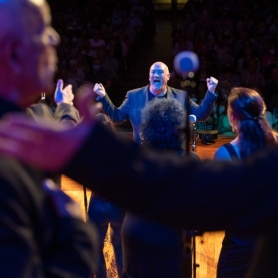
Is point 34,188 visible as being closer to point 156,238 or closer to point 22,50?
point 22,50

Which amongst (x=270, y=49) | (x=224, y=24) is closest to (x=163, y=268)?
(x=270, y=49)

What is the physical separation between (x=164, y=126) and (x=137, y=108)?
1.83 meters

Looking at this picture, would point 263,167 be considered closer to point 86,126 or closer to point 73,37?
point 86,126

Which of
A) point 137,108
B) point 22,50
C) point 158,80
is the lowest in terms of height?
point 137,108

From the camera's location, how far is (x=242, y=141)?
7.39 feet

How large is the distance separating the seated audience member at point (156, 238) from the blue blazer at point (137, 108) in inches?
67.7

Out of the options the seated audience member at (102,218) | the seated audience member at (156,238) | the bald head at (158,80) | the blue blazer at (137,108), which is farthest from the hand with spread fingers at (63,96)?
the bald head at (158,80)

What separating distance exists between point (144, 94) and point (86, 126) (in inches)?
128

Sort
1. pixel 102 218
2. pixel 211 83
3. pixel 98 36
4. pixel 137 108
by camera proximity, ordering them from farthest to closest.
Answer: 1. pixel 98 36
2. pixel 137 108
3. pixel 211 83
4. pixel 102 218

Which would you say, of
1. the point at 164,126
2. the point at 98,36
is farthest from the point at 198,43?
the point at 164,126

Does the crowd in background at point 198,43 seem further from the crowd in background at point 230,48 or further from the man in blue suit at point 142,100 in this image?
the man in blue suit at point 142,100

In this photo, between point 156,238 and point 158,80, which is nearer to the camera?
point 156,238

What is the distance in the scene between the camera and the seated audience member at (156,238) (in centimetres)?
200

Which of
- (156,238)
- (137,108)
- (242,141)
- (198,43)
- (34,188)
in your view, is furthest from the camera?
(198,43)
